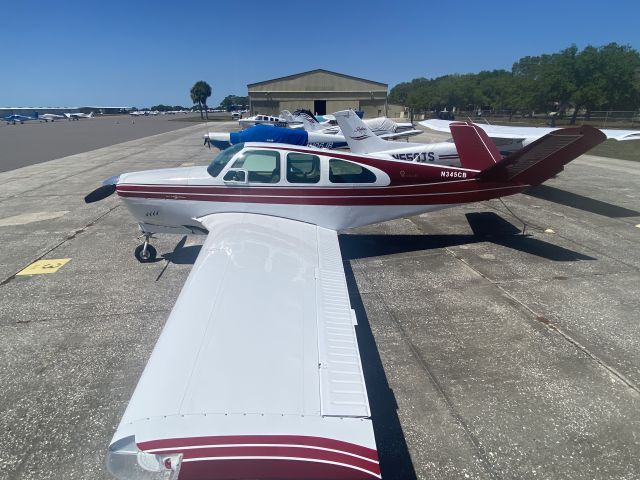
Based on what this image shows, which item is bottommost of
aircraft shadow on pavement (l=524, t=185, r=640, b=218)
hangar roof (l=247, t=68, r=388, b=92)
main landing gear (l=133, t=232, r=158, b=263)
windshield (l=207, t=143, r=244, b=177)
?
aircraft shadow on pavement (l=524, t=185, r=640, b=218)

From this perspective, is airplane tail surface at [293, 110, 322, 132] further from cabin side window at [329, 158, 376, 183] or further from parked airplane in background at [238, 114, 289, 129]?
cabin side window at [329, 158, 376, 183]

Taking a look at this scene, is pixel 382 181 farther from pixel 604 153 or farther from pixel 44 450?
pixel 604 153

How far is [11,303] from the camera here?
6090mm

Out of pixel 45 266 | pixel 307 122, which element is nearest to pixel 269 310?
pixel 45 266

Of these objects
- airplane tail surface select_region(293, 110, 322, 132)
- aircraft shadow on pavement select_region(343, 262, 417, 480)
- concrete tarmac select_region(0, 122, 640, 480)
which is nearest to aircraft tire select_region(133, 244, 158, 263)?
concrete tarmac select_region(0, 122, 640, 480)

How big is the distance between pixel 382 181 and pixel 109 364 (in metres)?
5.42

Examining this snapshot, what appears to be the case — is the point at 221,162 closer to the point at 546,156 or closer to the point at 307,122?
the point at 546,156

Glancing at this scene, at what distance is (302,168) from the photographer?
6949 millimetres

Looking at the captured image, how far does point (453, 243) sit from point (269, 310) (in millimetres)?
6397

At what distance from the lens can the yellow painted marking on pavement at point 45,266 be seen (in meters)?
7.25

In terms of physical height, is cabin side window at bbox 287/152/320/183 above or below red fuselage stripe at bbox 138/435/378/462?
above

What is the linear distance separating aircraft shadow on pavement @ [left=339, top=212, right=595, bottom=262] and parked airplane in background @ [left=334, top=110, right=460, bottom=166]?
4.15 m

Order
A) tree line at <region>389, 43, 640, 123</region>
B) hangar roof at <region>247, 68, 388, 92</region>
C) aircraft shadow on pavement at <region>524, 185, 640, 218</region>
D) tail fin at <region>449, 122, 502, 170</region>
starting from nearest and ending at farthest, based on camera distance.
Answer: tail fin at <region>449, 122, 502, 170</region>
aircraft shadow on pavement at <region>524, 185, 640, 218</region>
tree line at <region>389, 43, 640, 123</region>
hangar roof at <region>247, 68, 388, 92</region>

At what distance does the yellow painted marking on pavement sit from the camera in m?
7.25
